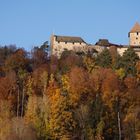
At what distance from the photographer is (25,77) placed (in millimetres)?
59656

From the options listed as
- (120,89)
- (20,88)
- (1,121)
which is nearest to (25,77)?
(20,88)

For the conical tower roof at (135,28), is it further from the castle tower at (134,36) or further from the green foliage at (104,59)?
the green foliage at (104,59)

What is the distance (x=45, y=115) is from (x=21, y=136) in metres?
5.34

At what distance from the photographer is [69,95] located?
5456 cm

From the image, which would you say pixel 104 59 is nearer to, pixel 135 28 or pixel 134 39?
pixel 134 39

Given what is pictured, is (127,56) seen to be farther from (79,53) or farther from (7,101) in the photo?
(7,101)

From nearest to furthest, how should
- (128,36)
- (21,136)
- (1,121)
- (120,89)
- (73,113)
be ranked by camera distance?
(21,136) → (1,121) → (73,113) → (120,89) → (128,36)

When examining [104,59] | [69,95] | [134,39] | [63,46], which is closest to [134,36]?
[134,39]

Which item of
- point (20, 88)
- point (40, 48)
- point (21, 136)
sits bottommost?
point (21, 136)

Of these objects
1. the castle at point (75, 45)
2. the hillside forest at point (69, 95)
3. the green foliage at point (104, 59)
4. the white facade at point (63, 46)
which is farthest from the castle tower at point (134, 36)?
the green foliage at point (104, 59)

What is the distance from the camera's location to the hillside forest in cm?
4847

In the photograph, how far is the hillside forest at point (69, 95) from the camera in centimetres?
4847

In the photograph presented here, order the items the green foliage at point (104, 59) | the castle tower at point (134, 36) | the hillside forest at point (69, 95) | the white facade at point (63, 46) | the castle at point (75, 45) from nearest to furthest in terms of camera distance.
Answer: the hillside forest at point (69, 95) → the green foliage at point (104, 59) → the castle at point (75, 45) → the white facade at point (63, 46) → the castle tower at point (134, 36)

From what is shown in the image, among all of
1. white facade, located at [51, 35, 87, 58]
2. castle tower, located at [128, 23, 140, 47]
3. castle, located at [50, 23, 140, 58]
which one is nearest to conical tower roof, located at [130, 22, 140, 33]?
castle tower, located at [128, 23, 140, 47]
